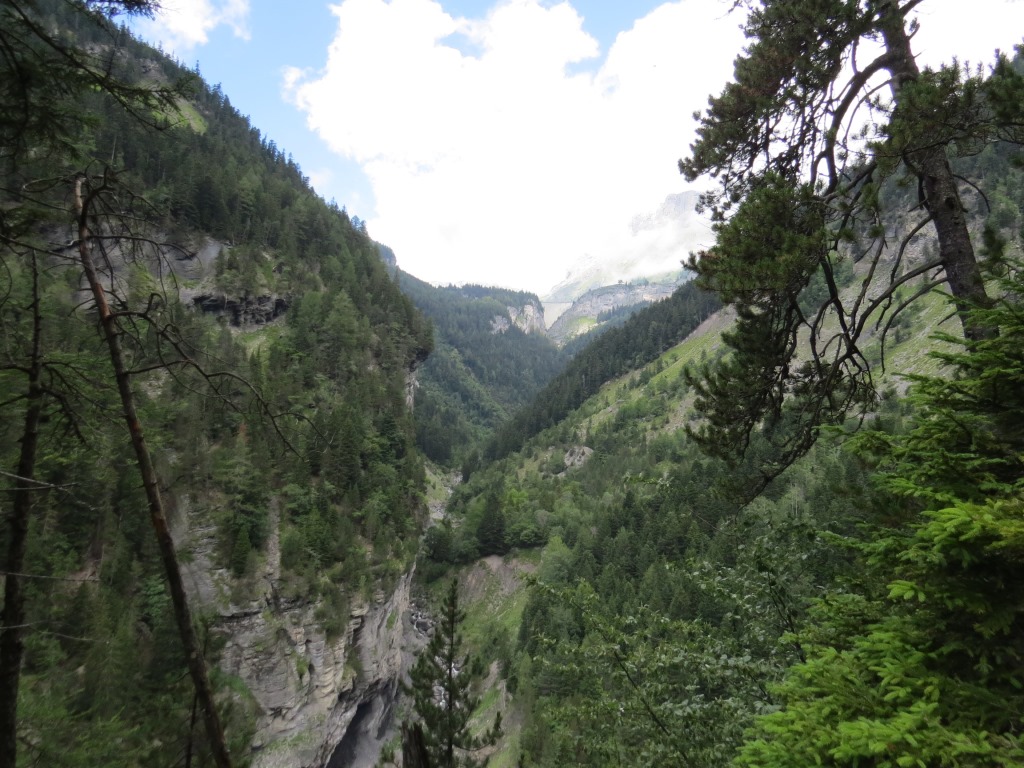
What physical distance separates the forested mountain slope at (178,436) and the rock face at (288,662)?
0.46 ft

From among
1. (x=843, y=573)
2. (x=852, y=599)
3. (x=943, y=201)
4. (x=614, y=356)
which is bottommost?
(x=843, y=573)

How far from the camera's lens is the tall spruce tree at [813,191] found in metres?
5.48

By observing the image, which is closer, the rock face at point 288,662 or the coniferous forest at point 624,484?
the coniferous forest at point 624,484

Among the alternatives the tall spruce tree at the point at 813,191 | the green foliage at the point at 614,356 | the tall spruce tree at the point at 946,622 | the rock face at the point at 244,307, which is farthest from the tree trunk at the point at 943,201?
the green foliage at the point at 614,356

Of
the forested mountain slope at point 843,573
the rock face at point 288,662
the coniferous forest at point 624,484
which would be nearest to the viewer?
the forested mountain slope at point 843,573

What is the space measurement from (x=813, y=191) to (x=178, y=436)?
35.7m

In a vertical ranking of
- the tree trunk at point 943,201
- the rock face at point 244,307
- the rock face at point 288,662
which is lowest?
the rock face at point 288,662

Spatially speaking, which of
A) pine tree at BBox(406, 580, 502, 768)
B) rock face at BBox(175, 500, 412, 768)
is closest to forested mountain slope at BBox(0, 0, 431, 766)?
rock face at BBox(175, 500, 412, 768)

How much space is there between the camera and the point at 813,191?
6.75 metres

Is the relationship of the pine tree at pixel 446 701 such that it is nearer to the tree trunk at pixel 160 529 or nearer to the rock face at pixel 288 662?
the tree trunk at pixel 160 529

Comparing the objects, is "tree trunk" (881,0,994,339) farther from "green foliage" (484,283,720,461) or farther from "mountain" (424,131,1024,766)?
"green foliage" (484,283,720,461)

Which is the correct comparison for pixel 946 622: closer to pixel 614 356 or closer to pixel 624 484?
pixel 624 484

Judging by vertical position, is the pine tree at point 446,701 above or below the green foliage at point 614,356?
below

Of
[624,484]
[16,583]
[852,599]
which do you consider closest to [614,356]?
[624,484]
